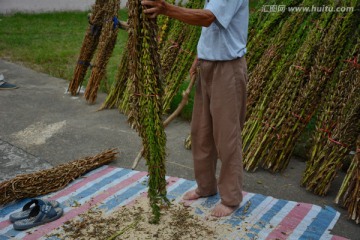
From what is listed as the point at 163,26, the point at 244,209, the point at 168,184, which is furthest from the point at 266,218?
the point at 163,26

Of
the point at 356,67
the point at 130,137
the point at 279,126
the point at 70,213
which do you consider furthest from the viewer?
the point at 130,137

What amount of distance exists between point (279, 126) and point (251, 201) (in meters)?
0.80

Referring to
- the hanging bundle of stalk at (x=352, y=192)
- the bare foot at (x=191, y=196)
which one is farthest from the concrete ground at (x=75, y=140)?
the bare foot at (x=191, y=196)

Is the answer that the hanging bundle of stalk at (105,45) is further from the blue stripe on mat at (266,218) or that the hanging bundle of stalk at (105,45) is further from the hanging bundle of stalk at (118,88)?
the blue stripe on mat at (266,218)

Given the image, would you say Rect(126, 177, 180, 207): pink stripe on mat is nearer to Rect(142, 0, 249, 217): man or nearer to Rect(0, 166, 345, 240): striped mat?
Rect(0, 166, 345, 240): striped mat

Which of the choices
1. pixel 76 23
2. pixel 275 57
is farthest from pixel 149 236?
pixel 76 23

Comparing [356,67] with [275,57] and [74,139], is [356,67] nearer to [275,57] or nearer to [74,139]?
[275,57]

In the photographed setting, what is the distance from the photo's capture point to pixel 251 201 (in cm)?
323

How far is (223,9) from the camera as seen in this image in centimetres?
252

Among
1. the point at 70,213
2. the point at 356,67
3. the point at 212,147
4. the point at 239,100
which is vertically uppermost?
the point at 356,67

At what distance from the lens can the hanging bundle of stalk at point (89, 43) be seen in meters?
5.24

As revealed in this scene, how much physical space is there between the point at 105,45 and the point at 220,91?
2.66m

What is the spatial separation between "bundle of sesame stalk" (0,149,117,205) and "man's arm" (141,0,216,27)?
154cm

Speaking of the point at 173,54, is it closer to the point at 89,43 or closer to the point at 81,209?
the point at 89,43
